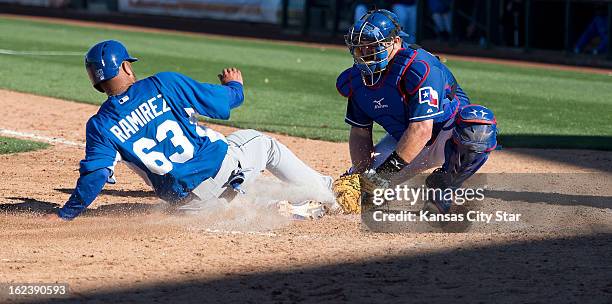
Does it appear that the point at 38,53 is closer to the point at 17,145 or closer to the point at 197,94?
the point at 17,145

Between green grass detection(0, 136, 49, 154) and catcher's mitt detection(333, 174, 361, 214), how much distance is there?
380 cm

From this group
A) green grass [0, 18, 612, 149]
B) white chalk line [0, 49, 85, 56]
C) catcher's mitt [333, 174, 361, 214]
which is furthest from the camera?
white chalk line [0, 49, 85, 56]

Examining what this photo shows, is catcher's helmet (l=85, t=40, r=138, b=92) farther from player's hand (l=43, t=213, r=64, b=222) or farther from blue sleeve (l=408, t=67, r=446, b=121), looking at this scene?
blue sleeve (l=408, t=67, r=446, b=121)

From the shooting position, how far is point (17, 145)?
29.7 feet

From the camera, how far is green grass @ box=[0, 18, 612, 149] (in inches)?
420

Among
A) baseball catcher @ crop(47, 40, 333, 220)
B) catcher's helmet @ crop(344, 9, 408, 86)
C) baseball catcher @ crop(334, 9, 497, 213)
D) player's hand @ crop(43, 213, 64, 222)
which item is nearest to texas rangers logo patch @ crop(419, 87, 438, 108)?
baseball catcher @ crop(334, 9, 497, 213)

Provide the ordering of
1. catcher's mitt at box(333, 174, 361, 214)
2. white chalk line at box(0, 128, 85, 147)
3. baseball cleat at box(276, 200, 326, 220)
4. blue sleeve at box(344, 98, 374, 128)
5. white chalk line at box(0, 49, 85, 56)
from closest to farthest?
catcher's mitt at box(333, 174, 361, 214)
baseball cleat at box(276, 200, 326, 220)
blue sleeve at box(344, 98, 374, 128)
white chalk line at box(0, 128, 85, 147)
white chalk line at box(0, 49, 85, 56)

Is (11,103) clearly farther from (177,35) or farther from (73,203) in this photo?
(177,35)

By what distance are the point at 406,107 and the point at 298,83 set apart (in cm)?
807

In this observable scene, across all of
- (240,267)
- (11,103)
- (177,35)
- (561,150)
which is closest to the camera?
(240,267)

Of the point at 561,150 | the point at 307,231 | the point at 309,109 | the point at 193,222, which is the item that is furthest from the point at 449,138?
the point at 309,109

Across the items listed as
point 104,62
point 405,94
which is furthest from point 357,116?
point 104,62

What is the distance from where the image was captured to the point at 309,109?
467 inches

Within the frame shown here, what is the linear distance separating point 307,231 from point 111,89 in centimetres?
140
